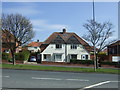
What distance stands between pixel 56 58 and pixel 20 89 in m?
48.1

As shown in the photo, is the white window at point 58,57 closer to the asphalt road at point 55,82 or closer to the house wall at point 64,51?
the house wall at point 64,51

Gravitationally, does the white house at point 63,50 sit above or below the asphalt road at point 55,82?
above

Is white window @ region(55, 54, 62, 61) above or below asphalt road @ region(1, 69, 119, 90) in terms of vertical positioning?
above

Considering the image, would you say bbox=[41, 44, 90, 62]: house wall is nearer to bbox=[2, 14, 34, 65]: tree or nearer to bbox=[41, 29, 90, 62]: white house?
bbox=[41, 29, 90, 62]: white house

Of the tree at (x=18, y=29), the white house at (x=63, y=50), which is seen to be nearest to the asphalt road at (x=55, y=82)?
the tree at (x=18, y=29)

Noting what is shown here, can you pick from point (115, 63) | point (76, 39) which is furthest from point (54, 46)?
point (115, 63)

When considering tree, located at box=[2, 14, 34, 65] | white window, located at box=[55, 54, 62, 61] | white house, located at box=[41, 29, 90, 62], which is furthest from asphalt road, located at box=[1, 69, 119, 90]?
white window, located at box=[55, 54, 62, 61]

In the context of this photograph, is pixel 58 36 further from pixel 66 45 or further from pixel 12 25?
pixel 12 25

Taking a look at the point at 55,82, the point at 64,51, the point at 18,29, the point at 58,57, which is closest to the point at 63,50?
the point at 64,51

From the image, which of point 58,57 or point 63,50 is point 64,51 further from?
point 58,57

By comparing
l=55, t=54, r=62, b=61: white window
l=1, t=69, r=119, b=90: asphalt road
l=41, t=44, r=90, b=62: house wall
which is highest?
l=41, t=44, r=90, b=62: house wall

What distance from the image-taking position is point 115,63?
42.3 metres

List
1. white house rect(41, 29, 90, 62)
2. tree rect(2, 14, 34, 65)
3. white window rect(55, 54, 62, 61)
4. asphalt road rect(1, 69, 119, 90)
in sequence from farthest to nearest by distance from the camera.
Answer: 1. white window rect(55, 54, 62, 61)
2. white house rect(41, 29, 90, 62)
3. tree rect(2, 14, 34, 65)
4. asphalt road rect(1, 69, 119, 90)

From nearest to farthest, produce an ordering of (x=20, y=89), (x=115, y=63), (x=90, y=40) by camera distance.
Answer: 1. (x=20, y=89)
2. (x=90, y=40)
3. (x=115, y=63)
